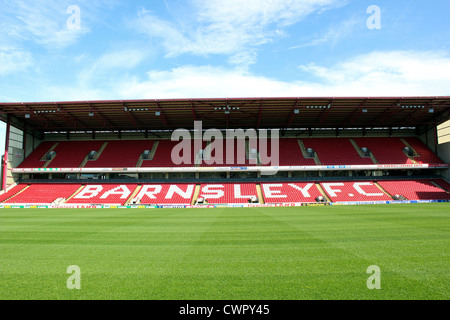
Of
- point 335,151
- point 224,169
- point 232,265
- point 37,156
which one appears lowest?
point 232,265

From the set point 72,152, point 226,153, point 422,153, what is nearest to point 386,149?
point 422,153

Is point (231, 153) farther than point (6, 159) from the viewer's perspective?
Yes

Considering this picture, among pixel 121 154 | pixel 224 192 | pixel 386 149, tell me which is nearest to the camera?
pixel 224 192

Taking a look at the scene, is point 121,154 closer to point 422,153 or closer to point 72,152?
point 72,152

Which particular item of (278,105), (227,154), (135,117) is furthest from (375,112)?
(135,117)

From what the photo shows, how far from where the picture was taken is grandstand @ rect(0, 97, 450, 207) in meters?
30.7

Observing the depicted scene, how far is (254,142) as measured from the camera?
38.2 m

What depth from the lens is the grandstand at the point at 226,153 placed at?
30.7 metres

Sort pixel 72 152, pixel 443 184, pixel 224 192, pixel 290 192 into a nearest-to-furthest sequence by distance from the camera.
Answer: pixel 290 192
pixel 224 192
pixel 443 184
pixel 72 152

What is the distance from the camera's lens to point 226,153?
36.1 metres

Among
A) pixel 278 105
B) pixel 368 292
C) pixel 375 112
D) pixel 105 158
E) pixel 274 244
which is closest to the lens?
pixel 368 292
